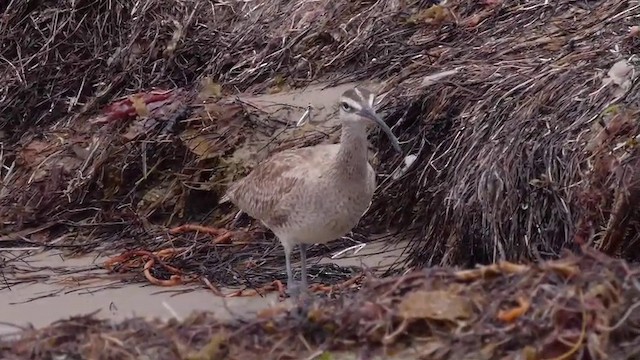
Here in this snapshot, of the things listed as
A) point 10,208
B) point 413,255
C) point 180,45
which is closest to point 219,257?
point 413,255

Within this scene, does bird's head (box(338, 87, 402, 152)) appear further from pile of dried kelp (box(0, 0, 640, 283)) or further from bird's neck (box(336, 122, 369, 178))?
pile of dried kelp (box(0, 0, 640, 283))

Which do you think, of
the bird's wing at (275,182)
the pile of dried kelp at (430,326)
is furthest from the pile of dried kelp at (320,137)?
the pile of dried kelp at (430,326)

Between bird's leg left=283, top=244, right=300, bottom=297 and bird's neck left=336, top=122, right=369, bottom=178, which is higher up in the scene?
bird's neck left=336, top=122, right=369, bottom=178

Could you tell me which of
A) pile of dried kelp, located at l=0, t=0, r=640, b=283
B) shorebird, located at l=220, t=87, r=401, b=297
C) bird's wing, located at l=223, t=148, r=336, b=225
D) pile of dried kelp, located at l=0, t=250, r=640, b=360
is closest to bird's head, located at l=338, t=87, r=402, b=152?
shorebird, located at l=220, t=87, r=401, b=297

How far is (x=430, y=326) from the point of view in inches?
149

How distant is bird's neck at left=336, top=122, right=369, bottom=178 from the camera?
20.4 ft

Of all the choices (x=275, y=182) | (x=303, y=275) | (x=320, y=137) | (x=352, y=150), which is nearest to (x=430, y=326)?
(x=352, y=150)

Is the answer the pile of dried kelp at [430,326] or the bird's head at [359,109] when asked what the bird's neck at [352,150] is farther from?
the pile of dried kelp at [430,326]

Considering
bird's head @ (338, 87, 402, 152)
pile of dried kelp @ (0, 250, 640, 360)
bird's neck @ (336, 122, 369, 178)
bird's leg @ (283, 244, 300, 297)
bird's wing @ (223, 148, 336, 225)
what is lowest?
bird's leg @ (283, 244, 300, 297)

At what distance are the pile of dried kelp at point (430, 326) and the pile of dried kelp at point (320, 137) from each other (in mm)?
1519

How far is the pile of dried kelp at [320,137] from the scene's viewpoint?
630 centimetres

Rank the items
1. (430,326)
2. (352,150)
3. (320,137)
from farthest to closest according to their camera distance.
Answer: (320,137)
(352,150)
(430,326)

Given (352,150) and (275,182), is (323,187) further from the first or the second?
(275,182)

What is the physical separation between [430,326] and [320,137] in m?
4.45
